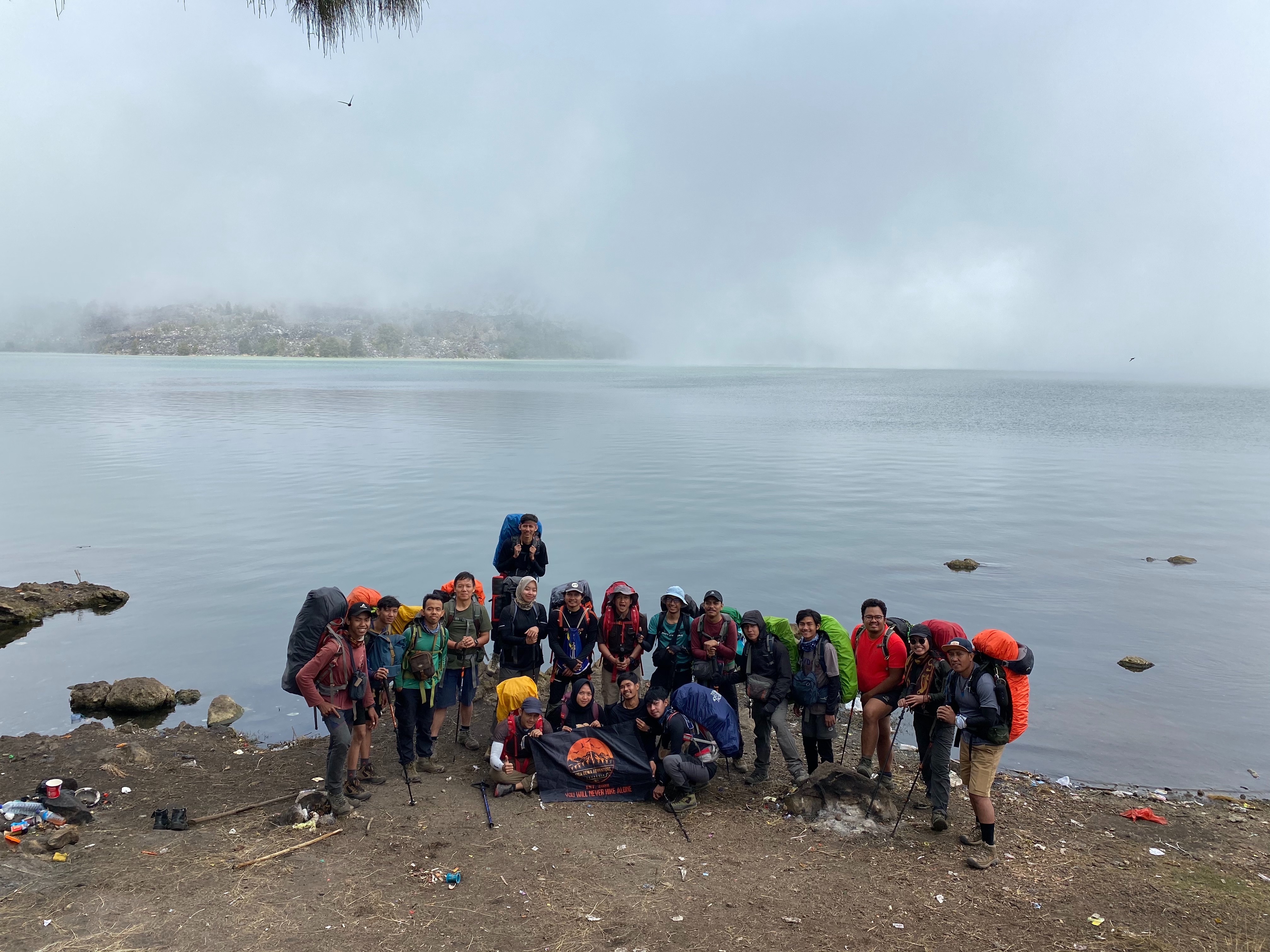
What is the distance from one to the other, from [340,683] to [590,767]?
285cm

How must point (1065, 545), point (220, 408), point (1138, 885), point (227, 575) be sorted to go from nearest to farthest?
point (1138, 885)
point (227, 575)
point (1065, 545)
point (220, 408)

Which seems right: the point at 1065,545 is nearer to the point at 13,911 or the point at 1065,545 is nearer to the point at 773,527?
the point at 773,527

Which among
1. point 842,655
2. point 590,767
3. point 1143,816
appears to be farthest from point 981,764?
point 590,767

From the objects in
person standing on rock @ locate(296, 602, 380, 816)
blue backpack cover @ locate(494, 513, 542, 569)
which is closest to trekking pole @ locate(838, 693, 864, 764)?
blue backpack cover @ locate(494, 513, 542, 569)

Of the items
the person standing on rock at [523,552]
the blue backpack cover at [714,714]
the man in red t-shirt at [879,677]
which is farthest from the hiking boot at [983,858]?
the person standing on rock at [523,552]

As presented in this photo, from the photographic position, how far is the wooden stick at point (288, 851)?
7.21m

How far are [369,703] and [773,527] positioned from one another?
19655mm

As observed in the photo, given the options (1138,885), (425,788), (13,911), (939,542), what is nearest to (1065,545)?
(939,542)

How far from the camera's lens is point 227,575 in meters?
21.0

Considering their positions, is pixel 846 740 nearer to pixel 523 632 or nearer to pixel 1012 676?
pixel 1012 676

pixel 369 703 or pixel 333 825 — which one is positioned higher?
pixel 369 703

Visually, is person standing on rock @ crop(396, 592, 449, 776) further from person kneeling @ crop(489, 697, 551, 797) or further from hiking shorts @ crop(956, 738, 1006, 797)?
hiking shorts @ crop(956, 738, 1006, 797)

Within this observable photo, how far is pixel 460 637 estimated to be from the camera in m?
9.68

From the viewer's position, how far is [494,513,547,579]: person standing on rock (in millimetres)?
11203
